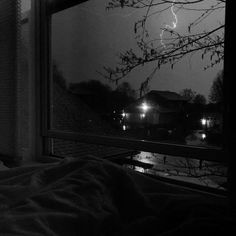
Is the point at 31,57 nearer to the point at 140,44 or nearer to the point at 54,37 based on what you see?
the point at 54,37

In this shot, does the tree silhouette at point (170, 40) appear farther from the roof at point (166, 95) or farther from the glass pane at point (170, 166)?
the glass pane at point (170, 166)

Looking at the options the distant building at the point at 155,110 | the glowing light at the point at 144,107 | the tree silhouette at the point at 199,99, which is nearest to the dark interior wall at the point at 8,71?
the distant building at the point at 155,110

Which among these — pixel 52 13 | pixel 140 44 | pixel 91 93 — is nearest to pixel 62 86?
pixel 91 93

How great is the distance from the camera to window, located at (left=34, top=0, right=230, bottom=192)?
1.42 meters

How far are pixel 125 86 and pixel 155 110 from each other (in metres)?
0.25

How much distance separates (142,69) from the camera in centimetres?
163

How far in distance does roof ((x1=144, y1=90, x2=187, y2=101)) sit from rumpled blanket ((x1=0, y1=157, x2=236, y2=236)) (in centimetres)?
55

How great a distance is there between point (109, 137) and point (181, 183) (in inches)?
20.9

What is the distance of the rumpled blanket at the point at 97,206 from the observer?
776mm

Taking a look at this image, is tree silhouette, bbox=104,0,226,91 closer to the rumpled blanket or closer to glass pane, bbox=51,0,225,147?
glass pane, bbox=51,0,225,147

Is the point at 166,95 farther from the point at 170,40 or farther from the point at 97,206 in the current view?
the point at 97,206

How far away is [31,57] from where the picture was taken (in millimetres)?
2131

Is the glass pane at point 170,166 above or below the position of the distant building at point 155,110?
below

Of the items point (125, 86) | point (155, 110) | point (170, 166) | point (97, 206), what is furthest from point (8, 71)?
point (97, 206)
